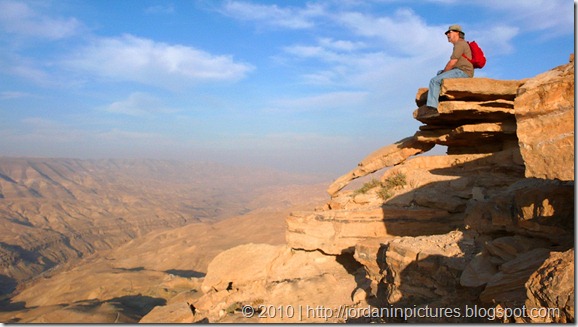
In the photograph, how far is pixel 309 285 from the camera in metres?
9.71

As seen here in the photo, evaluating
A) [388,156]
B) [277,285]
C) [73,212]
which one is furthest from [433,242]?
[73,212]

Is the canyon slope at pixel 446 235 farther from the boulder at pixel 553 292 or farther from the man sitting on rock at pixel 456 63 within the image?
the man sitting on rock at pixel 456 63

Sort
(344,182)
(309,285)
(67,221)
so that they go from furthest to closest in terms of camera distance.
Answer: (67,221) → (344,182) → (309,285)

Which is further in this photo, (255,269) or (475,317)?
(255,269)

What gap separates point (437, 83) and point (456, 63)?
62 cm

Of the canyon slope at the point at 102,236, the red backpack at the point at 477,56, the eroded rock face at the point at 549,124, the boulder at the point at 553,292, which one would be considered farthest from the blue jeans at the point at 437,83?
the canyon slope at the point at 102,236

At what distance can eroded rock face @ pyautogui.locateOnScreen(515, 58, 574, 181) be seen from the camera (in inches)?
150

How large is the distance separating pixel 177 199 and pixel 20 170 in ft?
180

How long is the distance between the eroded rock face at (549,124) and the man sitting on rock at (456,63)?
4964 mm

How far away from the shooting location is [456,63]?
9.02 meters

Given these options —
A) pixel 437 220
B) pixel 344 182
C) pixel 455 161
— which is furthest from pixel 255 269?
pixel 455 161

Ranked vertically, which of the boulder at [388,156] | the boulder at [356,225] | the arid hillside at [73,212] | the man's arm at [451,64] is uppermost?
the man's arm at [451,64]

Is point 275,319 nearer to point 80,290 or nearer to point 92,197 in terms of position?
point 80,290

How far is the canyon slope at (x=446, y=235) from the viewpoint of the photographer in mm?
3973
